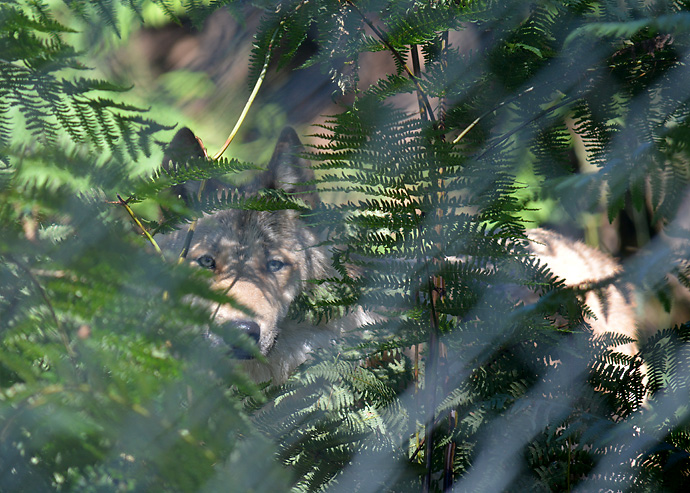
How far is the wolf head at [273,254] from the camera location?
2.28 meters

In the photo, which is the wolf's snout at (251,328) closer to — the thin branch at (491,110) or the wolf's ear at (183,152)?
the wolf's ear at (183,152)

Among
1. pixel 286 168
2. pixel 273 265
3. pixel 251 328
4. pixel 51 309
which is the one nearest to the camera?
pixel 51 309

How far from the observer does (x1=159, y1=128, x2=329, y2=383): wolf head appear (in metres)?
2.28

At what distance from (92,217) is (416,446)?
0.88 meters

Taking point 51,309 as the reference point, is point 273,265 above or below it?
below

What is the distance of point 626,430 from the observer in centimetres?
104

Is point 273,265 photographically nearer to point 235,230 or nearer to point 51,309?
point 235,230

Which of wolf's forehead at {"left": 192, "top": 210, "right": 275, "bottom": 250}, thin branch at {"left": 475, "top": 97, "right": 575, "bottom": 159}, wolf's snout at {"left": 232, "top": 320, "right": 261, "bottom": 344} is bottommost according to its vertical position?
wolf's snout at {"left": 232, "top": 320, "right": 261, "bottom": 344}

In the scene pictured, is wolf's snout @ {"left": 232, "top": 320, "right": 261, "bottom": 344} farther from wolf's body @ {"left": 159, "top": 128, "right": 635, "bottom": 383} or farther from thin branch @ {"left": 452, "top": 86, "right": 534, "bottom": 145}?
thin branch @ {"left": 452, "top": 86, "right": 534, "bottom": 145}

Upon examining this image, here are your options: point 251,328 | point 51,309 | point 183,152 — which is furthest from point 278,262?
point 51,309

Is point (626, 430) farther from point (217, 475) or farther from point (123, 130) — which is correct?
point (123, 130)

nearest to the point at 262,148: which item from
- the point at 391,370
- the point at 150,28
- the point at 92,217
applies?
the point at 150,28

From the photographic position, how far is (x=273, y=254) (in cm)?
245

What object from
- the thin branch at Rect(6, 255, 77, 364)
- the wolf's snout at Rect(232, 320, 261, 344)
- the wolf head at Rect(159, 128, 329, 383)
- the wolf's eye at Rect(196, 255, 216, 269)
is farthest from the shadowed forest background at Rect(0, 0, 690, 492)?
the wolf's eye at Rect(196, 255, 216, 269)
